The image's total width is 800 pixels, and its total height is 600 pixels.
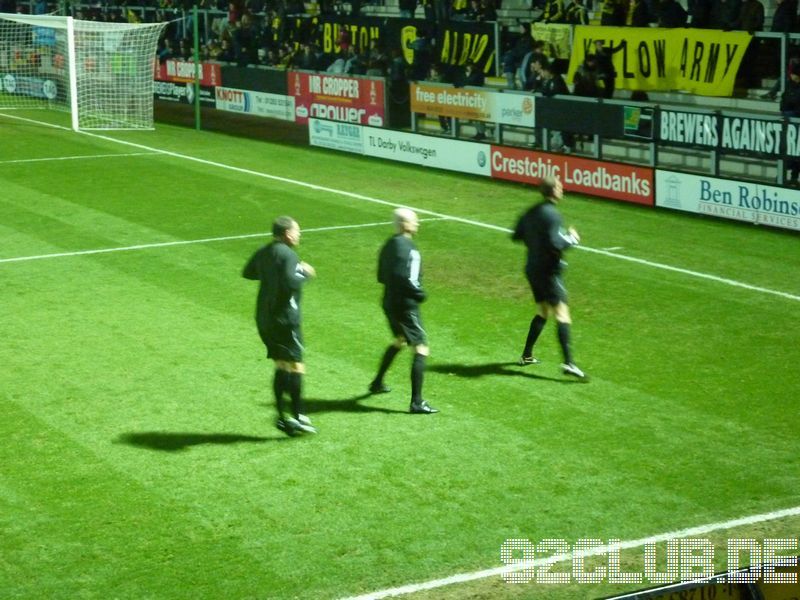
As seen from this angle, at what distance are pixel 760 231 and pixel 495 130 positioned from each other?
9875 mm

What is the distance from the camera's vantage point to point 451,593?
8.27 m

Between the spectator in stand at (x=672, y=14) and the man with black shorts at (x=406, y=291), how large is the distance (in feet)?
51.3

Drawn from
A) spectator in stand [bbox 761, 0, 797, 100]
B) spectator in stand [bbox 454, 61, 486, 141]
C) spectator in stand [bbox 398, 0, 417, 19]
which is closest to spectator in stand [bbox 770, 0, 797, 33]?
spectator in stand [bbox 761, 0, 797, 100]

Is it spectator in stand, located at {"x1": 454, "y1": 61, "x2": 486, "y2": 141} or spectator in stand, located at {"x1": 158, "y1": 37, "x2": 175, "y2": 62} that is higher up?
spectator in stand, located at {"x1": 158, "y1": 37, "x2": 175, "y2": 62}

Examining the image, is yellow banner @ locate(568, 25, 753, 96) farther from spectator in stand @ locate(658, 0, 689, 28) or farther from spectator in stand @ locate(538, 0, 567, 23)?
spectator in stand @ locate(538, 0, 567, 23)

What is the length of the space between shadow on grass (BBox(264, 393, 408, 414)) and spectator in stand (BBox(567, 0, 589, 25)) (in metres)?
17.7

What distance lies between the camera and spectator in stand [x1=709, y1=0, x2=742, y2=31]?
2423 cm

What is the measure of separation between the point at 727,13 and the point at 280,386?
54.4 feet

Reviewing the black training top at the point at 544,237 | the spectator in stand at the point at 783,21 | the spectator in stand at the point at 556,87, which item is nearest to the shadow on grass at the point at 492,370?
the black training top at the point at 544,237

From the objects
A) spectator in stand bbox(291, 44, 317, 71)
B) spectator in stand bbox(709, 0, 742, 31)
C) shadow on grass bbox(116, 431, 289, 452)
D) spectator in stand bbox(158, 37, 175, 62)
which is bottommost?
shadow on grass bbox(116, 431, 289, 452)

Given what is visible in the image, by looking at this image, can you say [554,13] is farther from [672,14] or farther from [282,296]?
[282,296]

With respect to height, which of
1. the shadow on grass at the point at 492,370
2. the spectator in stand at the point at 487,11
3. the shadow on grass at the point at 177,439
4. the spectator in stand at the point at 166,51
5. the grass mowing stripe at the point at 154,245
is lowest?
the shadow on grass at the point at 177,439

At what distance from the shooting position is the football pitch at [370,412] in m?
8.99

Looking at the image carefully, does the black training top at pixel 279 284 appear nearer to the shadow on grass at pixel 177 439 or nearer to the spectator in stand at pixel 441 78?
the shadow on grass at pixel 177 439
